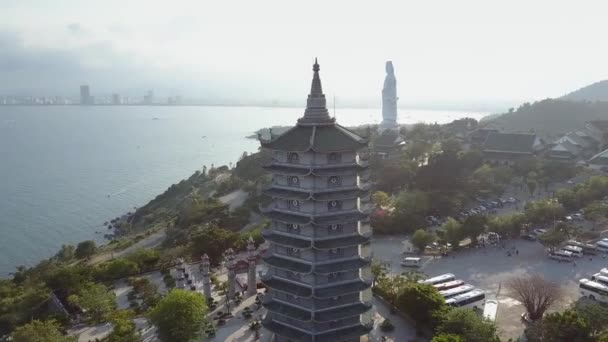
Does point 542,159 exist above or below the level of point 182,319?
above

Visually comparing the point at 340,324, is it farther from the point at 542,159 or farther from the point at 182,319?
the point at 542,159

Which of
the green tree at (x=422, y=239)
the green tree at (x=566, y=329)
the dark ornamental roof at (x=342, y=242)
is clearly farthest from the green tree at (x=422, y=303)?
the green tree at (x=422, y=239)

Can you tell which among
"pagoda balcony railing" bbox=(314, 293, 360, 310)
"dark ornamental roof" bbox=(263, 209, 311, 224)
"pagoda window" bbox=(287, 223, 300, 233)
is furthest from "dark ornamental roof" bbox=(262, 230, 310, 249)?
"pagoda balcony railing" bbox=(314, 293, 360, 310)

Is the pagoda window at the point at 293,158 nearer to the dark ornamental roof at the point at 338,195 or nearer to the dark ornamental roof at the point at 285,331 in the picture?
the dark ornamental roof at the point at 338,195

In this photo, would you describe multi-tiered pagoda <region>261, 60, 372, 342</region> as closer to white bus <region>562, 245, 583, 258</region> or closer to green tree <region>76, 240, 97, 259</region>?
white bus <region>562, 245, 583, 258</region>

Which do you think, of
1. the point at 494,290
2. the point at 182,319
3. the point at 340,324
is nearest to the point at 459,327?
the point at 340,324

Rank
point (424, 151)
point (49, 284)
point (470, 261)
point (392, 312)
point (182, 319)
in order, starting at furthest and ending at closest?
1. point (424, 151)
2. point (470, 261)
3. point (49, 284)
4. point (392, 312)
5. point (182, 319)
